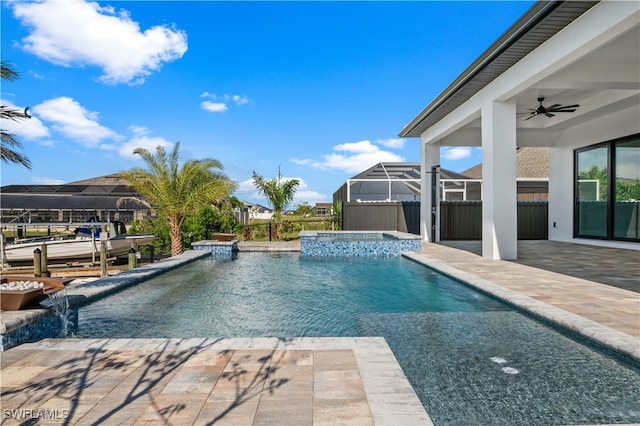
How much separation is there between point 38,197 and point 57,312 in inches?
364

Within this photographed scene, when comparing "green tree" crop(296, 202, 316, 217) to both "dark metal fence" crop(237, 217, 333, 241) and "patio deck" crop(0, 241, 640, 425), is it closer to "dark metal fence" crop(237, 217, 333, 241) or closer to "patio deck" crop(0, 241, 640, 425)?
"dark metal fence" crop(237, 217, 333, 241)

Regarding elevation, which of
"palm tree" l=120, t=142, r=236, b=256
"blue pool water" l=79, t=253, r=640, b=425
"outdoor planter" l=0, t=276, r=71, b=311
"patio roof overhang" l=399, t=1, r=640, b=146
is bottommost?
"blue pool water" l=79, t=253, r=640, b=425

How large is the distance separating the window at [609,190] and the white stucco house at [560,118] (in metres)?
0.03

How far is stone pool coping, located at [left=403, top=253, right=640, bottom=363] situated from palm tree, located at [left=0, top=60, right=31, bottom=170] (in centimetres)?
759

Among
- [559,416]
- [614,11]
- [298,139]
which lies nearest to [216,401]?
[559,416]

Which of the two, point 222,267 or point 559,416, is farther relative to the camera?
point 222,267

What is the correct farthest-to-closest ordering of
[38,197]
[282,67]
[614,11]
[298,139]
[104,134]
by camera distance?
[298,139], [104,134], [282,67], [38,197], [614,11]

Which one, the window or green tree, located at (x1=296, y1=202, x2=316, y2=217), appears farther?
green tree, located at (x1=296, y1=202, x2=316, y2=217)

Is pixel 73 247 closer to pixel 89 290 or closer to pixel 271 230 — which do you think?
pixel 89 290

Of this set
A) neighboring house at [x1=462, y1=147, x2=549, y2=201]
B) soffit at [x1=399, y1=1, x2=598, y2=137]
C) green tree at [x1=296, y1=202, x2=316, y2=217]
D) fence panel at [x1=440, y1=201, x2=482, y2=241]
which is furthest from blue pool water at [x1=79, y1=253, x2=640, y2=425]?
neighboring house at [x1=462, y1=147, x2=549, y2=201]

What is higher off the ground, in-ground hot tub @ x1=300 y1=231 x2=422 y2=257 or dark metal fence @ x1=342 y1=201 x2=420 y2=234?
dark metal fence @ x1=342 y1=201 x2=420 y2=234

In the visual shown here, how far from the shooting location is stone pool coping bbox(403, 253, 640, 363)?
3.29 meters

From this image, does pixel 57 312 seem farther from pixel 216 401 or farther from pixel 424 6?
pixel 424 6

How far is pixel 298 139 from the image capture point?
25844mm
